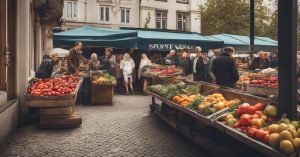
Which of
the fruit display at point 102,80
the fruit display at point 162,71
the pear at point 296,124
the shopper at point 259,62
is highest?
the shopper at point 259,62

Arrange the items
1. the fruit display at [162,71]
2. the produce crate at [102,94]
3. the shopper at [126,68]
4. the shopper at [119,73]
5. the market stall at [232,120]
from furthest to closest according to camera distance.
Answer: the shopper at [119,73], the shopper at [126,68], the fruit display at [162,71], the produce crate at [102,94], the market stall at [232,120]

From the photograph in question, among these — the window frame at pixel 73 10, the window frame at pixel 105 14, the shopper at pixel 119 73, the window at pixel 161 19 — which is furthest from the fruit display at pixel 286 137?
the window at pixel 161 19

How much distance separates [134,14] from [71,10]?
685 cm

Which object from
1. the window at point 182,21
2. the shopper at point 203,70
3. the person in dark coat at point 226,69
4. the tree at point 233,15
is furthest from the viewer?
the window at point 182,21

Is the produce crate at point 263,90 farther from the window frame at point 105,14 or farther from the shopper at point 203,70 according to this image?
the window frame at point 105,14

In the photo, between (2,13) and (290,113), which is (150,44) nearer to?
(2,13)

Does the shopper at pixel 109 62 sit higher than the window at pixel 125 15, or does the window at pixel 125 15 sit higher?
the window at pixel 125 15

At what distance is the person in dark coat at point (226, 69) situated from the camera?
9.29 m

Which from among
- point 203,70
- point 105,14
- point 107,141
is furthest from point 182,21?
point 107,141

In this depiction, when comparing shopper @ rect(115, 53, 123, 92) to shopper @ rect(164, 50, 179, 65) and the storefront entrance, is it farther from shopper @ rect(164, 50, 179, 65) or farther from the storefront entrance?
the storefront entrance

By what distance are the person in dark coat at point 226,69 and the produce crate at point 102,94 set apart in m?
5.01

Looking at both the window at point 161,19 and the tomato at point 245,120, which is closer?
the tomato at point 245,120

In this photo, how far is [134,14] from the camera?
38.5 meters

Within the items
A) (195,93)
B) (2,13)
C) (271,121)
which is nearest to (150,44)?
(195,93)
